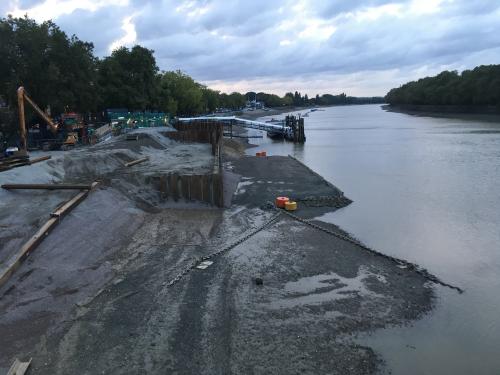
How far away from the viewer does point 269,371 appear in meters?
10.2

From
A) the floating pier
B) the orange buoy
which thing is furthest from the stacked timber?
the floating pier

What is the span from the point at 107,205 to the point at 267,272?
29.9 feet

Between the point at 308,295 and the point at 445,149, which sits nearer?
the point at 308,295

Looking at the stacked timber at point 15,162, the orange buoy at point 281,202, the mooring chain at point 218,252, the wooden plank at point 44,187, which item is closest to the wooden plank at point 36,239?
the wooden plank at point 44,187

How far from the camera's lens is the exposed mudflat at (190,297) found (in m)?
10.6

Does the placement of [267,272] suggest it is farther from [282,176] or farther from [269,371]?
[282,176]

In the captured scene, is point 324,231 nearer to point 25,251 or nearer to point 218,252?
point 218,252

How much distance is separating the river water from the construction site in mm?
782

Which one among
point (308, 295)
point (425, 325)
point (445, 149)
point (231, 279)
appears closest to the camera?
point (425, 325)

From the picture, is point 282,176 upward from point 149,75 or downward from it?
downward

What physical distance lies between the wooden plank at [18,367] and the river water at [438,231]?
7.49 metres

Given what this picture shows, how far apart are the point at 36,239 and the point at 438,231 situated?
16.5 m

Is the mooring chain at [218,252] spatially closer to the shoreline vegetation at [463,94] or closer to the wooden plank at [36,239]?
the wooden plank at [36,239]

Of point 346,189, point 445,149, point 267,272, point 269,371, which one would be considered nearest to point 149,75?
point 445,149
